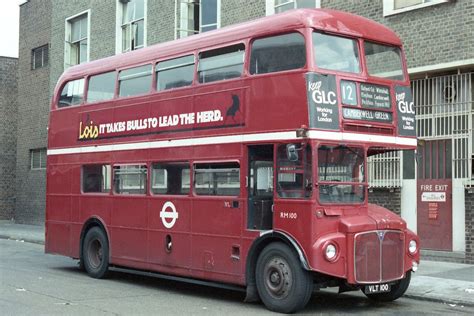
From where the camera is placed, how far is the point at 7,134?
3425cm

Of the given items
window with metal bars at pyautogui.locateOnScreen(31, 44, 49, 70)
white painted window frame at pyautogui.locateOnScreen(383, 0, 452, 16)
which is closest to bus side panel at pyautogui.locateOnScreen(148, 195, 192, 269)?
white painted window frame at pyautogui.locateOnScreen(383, 0, 452, 16)

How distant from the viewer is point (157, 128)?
1170 centimetres

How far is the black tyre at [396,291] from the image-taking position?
9.89m

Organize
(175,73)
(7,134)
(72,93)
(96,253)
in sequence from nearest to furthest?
(175,73) < (96,253) < (72,93) < (7,134)

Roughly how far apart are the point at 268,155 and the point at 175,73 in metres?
2.73

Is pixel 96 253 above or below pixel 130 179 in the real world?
below

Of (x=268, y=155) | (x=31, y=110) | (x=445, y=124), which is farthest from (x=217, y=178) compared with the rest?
(x=31, y=110)

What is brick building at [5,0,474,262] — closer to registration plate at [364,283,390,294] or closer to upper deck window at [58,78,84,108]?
registration plate at [364,283,390,294]

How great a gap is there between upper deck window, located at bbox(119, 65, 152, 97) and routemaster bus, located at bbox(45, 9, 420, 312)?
4cm

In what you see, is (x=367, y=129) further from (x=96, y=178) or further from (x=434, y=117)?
(x=96, y=178)

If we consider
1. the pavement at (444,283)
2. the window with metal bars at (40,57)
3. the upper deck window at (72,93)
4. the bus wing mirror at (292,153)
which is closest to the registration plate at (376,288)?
the pavement at (444,283)

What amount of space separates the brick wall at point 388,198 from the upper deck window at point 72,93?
284 inches

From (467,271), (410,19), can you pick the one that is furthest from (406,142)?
(410,19)

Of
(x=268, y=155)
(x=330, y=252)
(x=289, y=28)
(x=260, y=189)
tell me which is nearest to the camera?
(x=330, y=252)
